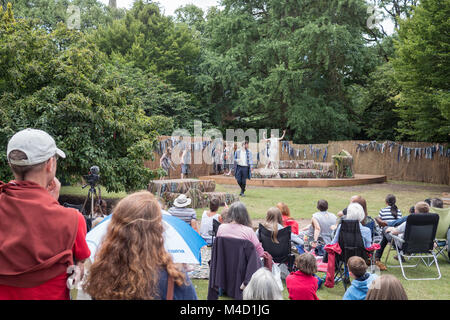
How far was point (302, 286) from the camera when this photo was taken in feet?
13.4

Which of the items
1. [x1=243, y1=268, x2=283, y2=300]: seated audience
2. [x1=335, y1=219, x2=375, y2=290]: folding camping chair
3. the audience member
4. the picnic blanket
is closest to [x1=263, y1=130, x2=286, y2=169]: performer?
the picnic blanket

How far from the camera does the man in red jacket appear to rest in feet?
6.35

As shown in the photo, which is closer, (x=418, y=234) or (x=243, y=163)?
(x=418, y=234)

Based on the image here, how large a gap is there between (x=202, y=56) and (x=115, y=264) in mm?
30978

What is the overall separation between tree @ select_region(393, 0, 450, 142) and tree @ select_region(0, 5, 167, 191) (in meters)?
12.4

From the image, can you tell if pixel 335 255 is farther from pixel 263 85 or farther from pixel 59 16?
pixel 59 16

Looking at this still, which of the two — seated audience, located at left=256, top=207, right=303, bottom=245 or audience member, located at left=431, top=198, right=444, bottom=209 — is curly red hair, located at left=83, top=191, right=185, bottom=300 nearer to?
seated audience, located at left=256, top=207, right=303, bottom=245

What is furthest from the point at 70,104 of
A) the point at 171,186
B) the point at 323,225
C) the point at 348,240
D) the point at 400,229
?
the point at 400,229

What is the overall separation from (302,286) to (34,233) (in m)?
2.85

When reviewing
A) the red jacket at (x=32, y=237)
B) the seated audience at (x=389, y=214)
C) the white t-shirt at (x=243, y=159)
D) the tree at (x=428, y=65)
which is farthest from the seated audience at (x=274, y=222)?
the tree at (x=428, y=65)

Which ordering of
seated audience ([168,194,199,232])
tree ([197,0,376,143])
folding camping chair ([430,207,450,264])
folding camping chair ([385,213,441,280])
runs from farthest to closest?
1. tree ([197,0,376,143])
2. folding camping chair ([430,207,450,264])
3. seated audience ([168,194,199,232])
4. folding camping chair ([385,213,441,280])

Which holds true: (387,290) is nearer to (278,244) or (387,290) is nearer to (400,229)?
(278,244)

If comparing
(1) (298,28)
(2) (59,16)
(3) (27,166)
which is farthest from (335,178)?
(2) (59,16)
